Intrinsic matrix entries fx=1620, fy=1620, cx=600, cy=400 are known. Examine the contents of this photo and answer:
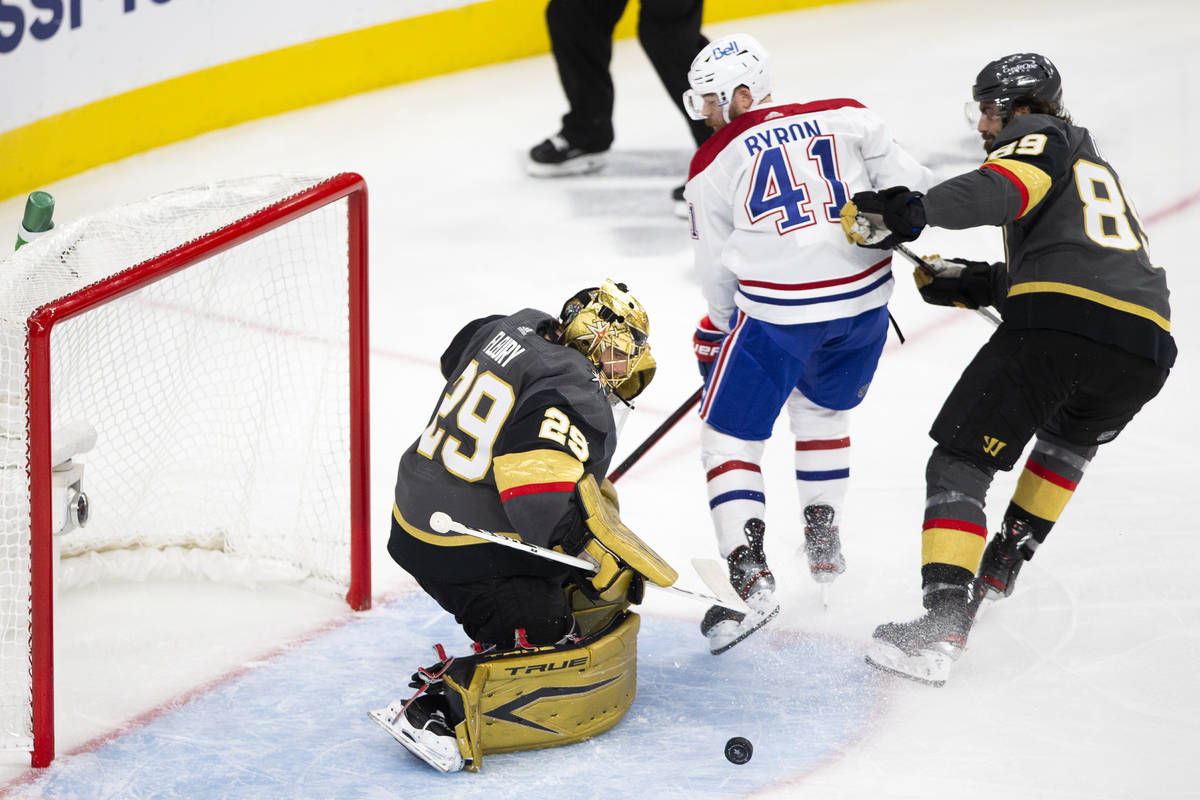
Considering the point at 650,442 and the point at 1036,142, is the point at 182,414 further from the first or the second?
the point at 1036,142

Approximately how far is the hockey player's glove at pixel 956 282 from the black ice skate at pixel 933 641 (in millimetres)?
596

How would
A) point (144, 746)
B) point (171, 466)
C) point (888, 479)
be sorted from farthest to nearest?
point (888, 479), point (171, 466), point (144, 746)

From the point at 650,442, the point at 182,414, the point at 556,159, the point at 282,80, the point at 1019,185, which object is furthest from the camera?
the point at 282,80

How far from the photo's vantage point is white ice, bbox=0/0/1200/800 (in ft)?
8.44

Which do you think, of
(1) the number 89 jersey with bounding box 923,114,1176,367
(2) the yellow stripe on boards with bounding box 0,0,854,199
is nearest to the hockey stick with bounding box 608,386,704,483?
(1) the number 89 jersey with bounding box 923,114,1176,367

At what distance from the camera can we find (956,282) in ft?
10.1

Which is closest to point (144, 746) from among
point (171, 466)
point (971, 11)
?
point (171, 466)

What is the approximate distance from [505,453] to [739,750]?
60cm

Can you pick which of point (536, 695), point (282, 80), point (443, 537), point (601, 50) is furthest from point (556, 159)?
point (536, 695)

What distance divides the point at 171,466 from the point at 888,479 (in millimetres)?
1593

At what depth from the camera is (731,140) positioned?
2.91 meters

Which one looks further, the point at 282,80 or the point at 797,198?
the point at 282,80

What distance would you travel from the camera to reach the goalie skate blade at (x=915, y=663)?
9.21ft

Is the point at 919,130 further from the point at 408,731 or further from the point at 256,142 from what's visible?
the point at 408,731
